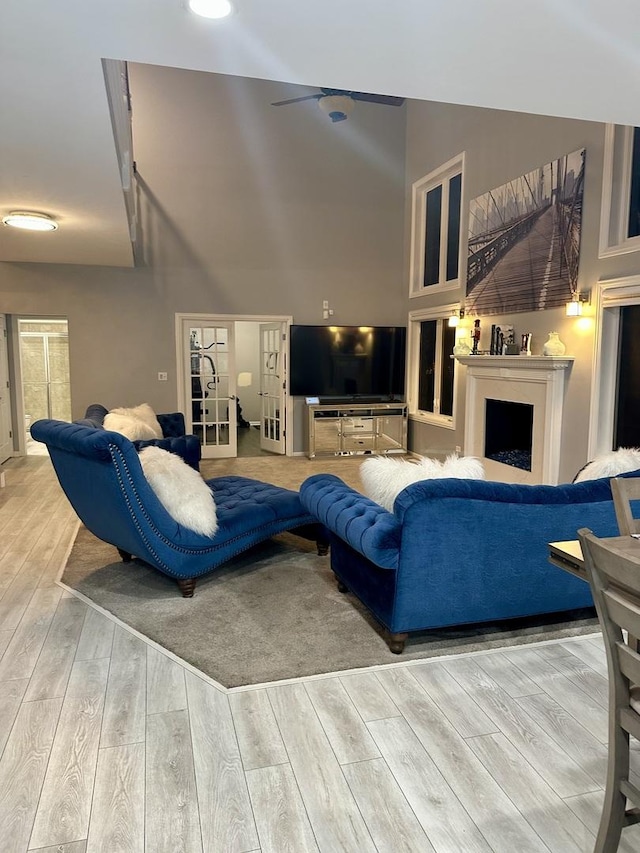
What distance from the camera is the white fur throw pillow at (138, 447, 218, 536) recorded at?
317 centimetres

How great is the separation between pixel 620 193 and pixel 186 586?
14.6 ft

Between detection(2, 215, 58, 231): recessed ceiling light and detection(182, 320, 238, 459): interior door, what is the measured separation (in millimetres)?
3040

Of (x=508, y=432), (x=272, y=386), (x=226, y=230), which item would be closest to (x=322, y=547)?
(x=508, y=432)

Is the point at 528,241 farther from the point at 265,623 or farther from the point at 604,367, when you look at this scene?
the point at 265,623

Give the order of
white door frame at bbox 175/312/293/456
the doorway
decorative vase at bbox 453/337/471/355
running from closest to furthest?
decorative vase at bbox 453/337/471/355 < white door frame at bbox 175/312/293/456 < the doorway

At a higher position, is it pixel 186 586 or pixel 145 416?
pixel 145 416

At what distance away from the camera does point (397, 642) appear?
2656 millimetres

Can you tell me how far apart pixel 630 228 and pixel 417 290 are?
365cm

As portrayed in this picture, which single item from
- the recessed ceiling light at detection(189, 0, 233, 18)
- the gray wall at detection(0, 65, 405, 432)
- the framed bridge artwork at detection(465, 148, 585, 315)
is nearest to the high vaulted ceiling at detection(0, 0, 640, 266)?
the recessed ceiling light at detection(189, 0, 233, 18)

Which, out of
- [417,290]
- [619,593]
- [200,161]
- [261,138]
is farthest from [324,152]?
[619,593]

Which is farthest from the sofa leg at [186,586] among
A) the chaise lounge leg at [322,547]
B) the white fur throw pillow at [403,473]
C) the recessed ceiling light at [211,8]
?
the recessed ceiling light at [211,8]

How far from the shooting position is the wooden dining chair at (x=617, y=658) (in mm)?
1248

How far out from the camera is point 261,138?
762cm

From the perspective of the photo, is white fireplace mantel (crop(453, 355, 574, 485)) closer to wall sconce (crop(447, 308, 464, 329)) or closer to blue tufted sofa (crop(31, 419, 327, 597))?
wall sconce (crop(447, 308, 464, 329))
